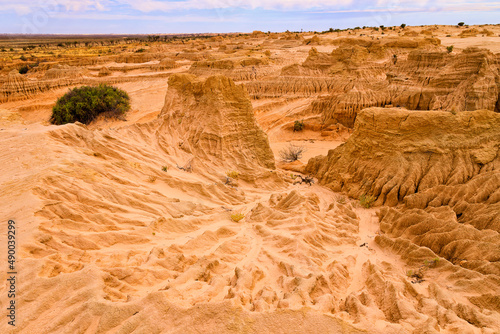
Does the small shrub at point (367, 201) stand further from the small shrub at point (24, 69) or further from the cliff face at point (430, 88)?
the small shrub at point (24, 69)

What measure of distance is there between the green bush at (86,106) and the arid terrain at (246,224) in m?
8.28

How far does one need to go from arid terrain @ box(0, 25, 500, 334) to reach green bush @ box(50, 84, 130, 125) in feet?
27.2

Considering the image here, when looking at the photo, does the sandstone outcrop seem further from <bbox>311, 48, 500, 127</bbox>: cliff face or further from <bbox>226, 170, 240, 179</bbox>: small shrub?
<bbox>311, 48, 500, 127</bbox>: cliff face

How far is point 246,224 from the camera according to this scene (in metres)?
6.88

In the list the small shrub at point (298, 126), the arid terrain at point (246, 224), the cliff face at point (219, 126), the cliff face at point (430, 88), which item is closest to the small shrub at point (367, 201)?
the arid terrain at point (246, 224)

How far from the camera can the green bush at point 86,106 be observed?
683 inches

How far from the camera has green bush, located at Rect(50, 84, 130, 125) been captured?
683 inches

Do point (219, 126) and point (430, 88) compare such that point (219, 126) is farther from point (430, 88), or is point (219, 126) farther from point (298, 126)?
point (430, 88)

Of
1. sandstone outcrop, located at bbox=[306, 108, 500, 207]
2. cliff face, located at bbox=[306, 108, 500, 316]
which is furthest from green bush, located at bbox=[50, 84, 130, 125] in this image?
sandstone outcrop, located at bbox=[306, 108, 500, 207]

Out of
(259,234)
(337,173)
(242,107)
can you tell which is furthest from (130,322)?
(242,107)

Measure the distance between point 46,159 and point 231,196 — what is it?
4435 millimetres

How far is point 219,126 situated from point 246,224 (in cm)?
463

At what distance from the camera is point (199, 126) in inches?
426

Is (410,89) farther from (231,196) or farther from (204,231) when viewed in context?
(204,231)
